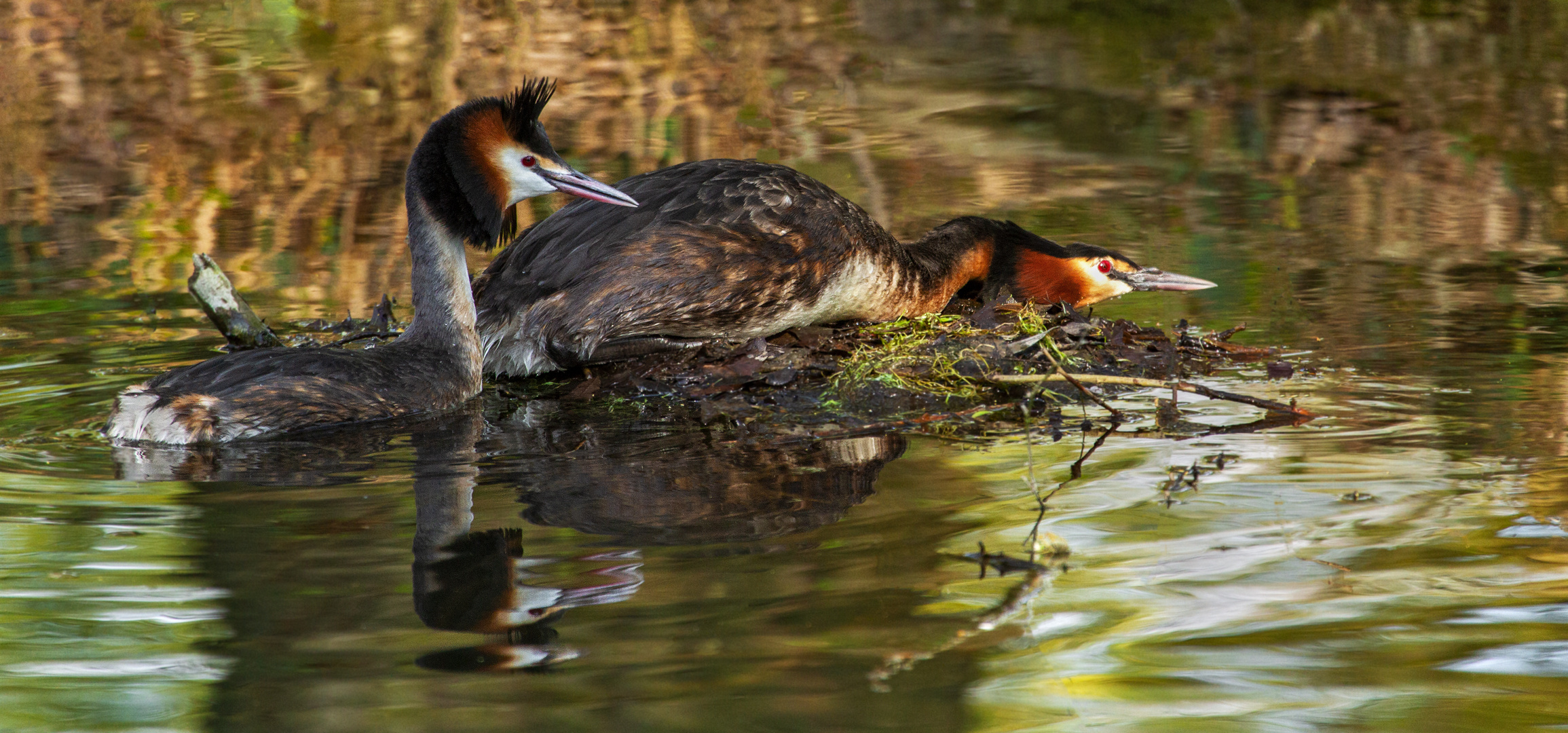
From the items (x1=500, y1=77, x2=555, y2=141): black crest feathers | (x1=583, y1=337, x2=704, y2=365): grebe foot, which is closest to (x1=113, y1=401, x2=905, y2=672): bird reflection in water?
(x1=583, y1=337, x2=704, y2=365): grebe foot

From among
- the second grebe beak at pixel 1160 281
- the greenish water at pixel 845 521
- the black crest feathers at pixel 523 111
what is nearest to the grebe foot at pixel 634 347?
the greenish water at pixel 845 521

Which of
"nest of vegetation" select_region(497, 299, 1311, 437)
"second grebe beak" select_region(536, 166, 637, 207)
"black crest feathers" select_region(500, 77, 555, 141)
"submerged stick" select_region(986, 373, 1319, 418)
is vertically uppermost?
"black crest feathers" select_region(500, 77, 555, 141)

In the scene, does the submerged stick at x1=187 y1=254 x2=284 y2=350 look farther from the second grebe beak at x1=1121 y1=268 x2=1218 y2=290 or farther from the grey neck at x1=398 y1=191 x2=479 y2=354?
the second grebe beak at x1=1121 y1=268 x2=1218 y2=290

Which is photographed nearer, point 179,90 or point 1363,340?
point 1363,340

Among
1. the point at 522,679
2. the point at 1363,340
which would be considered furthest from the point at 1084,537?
the point at 1363,340

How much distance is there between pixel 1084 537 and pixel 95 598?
254 cm

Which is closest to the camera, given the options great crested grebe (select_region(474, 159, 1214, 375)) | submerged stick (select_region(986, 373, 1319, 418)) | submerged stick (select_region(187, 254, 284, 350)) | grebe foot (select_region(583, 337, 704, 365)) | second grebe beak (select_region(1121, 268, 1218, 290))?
submerged stick (select_region(986, 373, 1319, 418))

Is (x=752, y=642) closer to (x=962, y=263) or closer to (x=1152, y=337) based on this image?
(x=1152, y=337)

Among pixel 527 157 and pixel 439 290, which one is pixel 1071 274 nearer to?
pixel 527 157

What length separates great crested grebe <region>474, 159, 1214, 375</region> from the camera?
610 centimetres

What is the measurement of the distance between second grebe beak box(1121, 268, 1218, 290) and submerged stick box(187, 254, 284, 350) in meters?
3.95

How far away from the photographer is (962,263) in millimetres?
7336

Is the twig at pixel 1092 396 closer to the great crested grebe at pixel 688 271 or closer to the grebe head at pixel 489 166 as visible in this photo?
the great crested grebe at pixel 688 271

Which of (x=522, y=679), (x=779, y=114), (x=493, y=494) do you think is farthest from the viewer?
(x=779, y=114)
